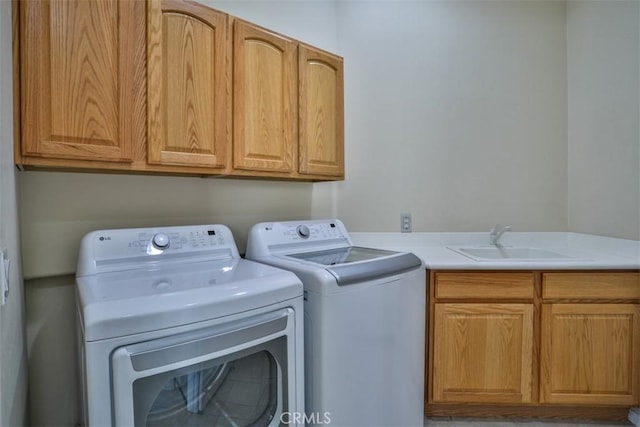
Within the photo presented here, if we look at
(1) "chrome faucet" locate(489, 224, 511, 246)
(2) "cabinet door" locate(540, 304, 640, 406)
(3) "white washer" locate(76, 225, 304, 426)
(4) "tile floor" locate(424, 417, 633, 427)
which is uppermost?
(1) "chrome faucet" locate(489, 224, 511, 246)

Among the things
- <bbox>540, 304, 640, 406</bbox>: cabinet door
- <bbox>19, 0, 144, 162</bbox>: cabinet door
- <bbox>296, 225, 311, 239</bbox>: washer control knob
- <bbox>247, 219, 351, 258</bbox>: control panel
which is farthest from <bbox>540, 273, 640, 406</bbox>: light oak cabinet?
<bbox>19, 0, 144, 162</bbox>: cabinet door

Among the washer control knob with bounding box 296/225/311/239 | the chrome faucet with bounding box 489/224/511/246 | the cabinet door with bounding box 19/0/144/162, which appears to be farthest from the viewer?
the chrome faucet with bounding box 489/224/511/246

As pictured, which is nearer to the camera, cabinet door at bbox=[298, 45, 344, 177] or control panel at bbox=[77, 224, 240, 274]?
control panel at bbox=[77, 224, 240, 274]

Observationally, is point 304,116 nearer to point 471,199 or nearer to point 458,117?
point 458,117

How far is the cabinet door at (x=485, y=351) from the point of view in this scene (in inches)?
67.8

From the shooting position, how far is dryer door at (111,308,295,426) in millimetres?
875

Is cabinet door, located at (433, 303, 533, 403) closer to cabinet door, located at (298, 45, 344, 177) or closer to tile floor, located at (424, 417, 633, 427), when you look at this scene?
tile floor, located at (424, 417, 633, 427)

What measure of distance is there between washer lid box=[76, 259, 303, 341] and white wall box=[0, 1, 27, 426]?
171 millimetres

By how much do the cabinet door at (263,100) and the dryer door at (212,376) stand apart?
85 centimetres

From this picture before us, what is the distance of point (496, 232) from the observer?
2.20 metres

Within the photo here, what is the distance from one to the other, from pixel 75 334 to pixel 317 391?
3.58 ft

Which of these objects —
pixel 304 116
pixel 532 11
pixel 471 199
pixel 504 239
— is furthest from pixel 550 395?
pixel 532 11

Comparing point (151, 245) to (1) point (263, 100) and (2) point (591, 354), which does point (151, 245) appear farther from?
(2) point (591, 354)

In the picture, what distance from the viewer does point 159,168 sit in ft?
4.57
